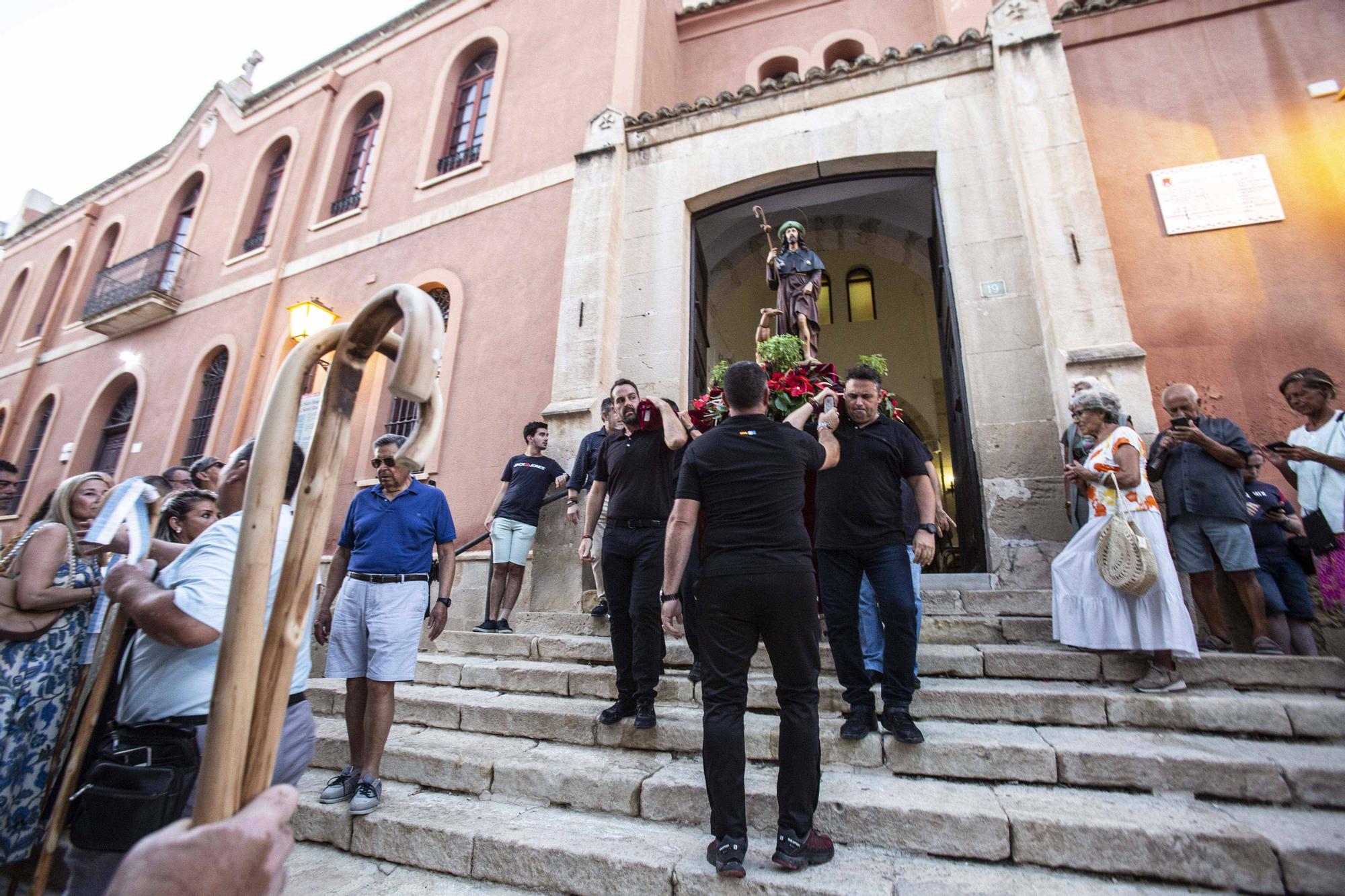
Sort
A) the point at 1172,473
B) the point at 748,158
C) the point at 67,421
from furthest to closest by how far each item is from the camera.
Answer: the point at 67,421
the point at 748,158
the point at 1172,473

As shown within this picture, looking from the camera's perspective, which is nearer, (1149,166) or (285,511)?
(285,511)

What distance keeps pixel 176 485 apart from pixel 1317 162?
10.2 meters

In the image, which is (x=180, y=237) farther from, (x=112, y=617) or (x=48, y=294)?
(x=112, y=617)

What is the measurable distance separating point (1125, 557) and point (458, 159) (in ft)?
33.0

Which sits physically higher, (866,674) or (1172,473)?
(1172,473)

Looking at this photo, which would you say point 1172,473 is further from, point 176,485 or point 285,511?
point 176,485

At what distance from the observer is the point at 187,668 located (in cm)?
165

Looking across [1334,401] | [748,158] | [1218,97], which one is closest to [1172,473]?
[1334,401]

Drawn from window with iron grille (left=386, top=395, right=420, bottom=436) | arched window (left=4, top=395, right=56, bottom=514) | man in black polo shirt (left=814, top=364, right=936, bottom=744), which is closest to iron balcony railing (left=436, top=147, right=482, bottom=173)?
window with iron grille (left=386, top=395, right=420, bottom=436)

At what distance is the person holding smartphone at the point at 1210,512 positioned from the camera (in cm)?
359

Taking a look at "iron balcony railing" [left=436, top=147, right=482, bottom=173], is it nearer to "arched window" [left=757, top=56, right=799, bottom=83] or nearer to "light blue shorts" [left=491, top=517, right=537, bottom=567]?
"arched window" [left=757, top=56, right=799, bottom=83]

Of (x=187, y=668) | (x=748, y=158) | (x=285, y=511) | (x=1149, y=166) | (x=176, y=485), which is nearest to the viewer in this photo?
(x=187, y=668)

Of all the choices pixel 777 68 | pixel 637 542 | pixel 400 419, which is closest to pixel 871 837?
pixel 637 542

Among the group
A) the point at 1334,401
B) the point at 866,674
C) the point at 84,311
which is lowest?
the point at 866,674
